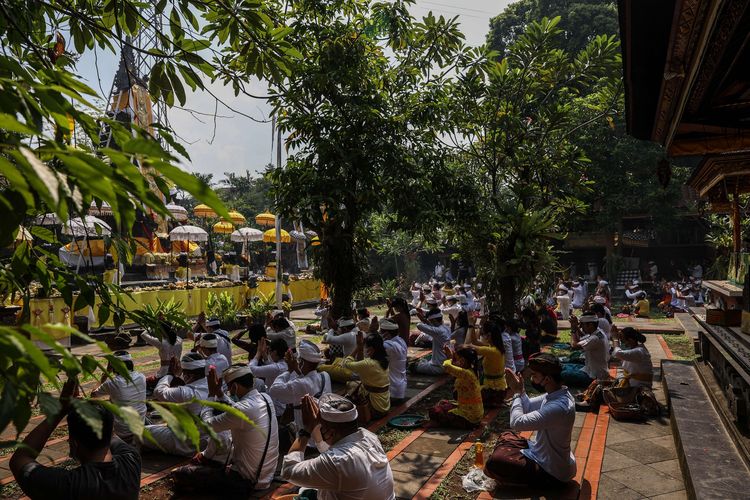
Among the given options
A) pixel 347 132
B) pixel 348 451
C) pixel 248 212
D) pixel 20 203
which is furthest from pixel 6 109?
pixel 248 212

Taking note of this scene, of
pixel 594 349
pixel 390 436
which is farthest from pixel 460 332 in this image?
pixel 390 436

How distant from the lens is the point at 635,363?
790 cm

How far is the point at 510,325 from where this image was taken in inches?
410

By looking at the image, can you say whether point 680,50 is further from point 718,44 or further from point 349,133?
point 349,133

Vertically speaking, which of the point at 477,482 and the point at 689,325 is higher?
the point at 689,325

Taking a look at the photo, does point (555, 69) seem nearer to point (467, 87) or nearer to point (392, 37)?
point (467, 87)

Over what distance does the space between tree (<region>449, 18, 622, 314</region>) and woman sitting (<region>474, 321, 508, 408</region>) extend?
288 centimetres

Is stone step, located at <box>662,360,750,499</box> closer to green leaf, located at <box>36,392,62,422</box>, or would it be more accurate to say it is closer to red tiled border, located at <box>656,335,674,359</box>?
red tiled border, located at <box>656,335,674,359</box>

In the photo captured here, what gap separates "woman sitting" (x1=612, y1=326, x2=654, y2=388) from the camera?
7.87 metres

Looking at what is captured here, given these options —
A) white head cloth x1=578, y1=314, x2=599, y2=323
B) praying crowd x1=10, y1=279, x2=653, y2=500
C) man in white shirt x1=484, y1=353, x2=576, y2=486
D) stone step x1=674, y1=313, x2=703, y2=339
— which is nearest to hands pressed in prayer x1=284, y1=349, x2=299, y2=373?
praying crowd x1=10, y1=279, x2=653, y2=500

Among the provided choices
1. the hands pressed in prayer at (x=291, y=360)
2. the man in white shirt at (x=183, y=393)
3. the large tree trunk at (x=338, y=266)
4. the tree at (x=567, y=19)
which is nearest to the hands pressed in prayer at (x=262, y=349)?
the man in white shirt at (x=183, y=393)

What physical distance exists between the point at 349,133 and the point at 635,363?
5731mm

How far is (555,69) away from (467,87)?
196 cm

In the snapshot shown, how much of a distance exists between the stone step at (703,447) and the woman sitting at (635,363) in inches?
14.8
